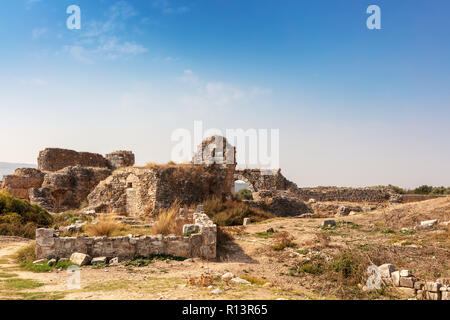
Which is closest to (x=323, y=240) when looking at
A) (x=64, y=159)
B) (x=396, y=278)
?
(x=396, y=278)

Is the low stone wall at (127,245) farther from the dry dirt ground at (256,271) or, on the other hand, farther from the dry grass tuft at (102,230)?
the dry grass tuft at (102,230)

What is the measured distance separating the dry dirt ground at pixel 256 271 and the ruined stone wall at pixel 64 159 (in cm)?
1819

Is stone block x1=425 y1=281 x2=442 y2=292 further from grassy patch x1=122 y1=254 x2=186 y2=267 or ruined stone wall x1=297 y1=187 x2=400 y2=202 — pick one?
ruined stone wall x1=297 y1=187 x2=400 y2=202

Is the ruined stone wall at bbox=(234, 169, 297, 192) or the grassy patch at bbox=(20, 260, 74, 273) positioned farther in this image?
the ruined stone wall at bbox=(234, 169, 297, 192)

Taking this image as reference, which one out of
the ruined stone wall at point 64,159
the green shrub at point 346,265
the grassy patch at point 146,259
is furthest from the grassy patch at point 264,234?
the ruined stone wall at point 64,159

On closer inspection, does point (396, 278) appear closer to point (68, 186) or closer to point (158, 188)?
point (158, 188)

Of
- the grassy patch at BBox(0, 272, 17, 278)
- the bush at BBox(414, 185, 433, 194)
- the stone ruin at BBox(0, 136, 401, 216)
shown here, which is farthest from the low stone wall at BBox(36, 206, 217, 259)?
the bush at BBox(414, 185, 433, 194)

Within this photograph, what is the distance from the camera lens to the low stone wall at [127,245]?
8.43 meters

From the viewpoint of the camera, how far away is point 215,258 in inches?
346

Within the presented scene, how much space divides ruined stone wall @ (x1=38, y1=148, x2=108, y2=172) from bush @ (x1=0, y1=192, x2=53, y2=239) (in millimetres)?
12460

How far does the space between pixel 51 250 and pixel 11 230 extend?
567 centimetres

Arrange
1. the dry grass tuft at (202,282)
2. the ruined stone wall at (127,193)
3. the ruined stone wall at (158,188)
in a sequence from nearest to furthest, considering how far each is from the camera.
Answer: the dry grass tuft at (202,282)
the ruined stone wall at (158,188)
the ruined stone wall at (127,193)

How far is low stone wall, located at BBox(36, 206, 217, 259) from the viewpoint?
8.43 metres

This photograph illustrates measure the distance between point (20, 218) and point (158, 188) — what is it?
6.07 m
